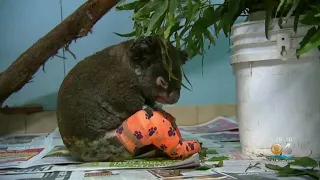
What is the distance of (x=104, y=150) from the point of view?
795 millimetres

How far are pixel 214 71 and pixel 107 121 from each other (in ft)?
2.69

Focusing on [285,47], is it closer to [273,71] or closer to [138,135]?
[273,71]

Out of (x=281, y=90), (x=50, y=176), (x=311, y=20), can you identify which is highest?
(x=311, y=20)

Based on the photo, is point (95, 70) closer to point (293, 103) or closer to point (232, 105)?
point (293, 103)

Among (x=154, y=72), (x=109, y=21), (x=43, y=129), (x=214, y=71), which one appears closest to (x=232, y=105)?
(x=214, y=71)

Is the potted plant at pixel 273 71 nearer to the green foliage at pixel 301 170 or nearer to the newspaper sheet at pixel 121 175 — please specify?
the green foliage at pixel 301 170

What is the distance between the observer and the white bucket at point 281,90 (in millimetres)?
752

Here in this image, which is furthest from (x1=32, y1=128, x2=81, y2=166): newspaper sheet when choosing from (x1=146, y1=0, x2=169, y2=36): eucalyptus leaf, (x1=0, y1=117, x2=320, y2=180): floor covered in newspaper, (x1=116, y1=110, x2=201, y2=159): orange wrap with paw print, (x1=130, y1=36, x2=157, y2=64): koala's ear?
(x1=146, y1=0, x2=169, y2=36): eucalyptus leaf

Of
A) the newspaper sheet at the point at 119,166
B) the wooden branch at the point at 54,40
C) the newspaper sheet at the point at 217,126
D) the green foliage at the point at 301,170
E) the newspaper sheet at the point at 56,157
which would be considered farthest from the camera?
the newspaper sheet at the point at 217,126

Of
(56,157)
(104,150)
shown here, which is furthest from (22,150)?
(104,150)

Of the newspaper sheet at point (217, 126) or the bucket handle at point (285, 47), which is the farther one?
the newspaper sheet at point (217, 126)

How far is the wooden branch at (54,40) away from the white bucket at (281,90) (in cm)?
48

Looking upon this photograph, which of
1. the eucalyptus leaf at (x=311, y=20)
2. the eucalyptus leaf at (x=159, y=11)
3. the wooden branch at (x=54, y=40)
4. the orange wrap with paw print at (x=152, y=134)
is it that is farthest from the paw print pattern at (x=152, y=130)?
the wooden branch at (x=54, y=40)

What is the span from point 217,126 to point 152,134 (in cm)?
65
